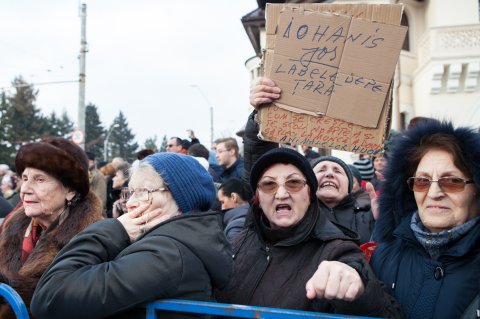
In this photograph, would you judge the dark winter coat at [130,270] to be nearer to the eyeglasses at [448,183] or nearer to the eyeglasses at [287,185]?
the eyeglasses at [287,185]

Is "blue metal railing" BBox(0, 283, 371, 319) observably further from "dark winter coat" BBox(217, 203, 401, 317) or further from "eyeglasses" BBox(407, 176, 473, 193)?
"eyeglasses" BBox(407, 176, 473, 193)

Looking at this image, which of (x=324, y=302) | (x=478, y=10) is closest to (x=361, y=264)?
(x=324, y=302)

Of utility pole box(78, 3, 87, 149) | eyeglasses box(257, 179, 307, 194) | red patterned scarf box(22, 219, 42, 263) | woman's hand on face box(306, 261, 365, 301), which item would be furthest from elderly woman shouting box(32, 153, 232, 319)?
utility pole box(78, 3, 87, 149)

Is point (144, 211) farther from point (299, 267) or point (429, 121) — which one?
point (429, 121)

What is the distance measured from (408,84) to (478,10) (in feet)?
11.4

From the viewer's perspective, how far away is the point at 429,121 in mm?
2207

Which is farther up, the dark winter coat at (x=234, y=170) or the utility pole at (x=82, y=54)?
the utility pole at (x=82, y=54)

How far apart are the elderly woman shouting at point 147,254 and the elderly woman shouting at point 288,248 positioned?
1.48 ft

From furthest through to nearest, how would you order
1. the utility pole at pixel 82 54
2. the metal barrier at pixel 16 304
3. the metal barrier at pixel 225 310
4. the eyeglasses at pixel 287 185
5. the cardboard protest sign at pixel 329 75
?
1. the utility pole at pixel 82 54
2. the eyeglasses at pixel 287 185
3. the cardboard protest sign at pixel 329 75
4. the metal barrier at pixel 16 304
5. the metal barrier at pixel 225 310

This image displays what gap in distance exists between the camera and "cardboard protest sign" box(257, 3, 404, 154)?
2.39 metres

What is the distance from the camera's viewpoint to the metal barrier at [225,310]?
1.58 metres

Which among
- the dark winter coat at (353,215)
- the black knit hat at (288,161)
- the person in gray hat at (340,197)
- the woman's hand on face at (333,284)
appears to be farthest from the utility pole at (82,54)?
the woman's hand on face at (333,284)

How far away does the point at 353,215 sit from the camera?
12.9 ft

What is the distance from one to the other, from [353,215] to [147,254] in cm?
261
